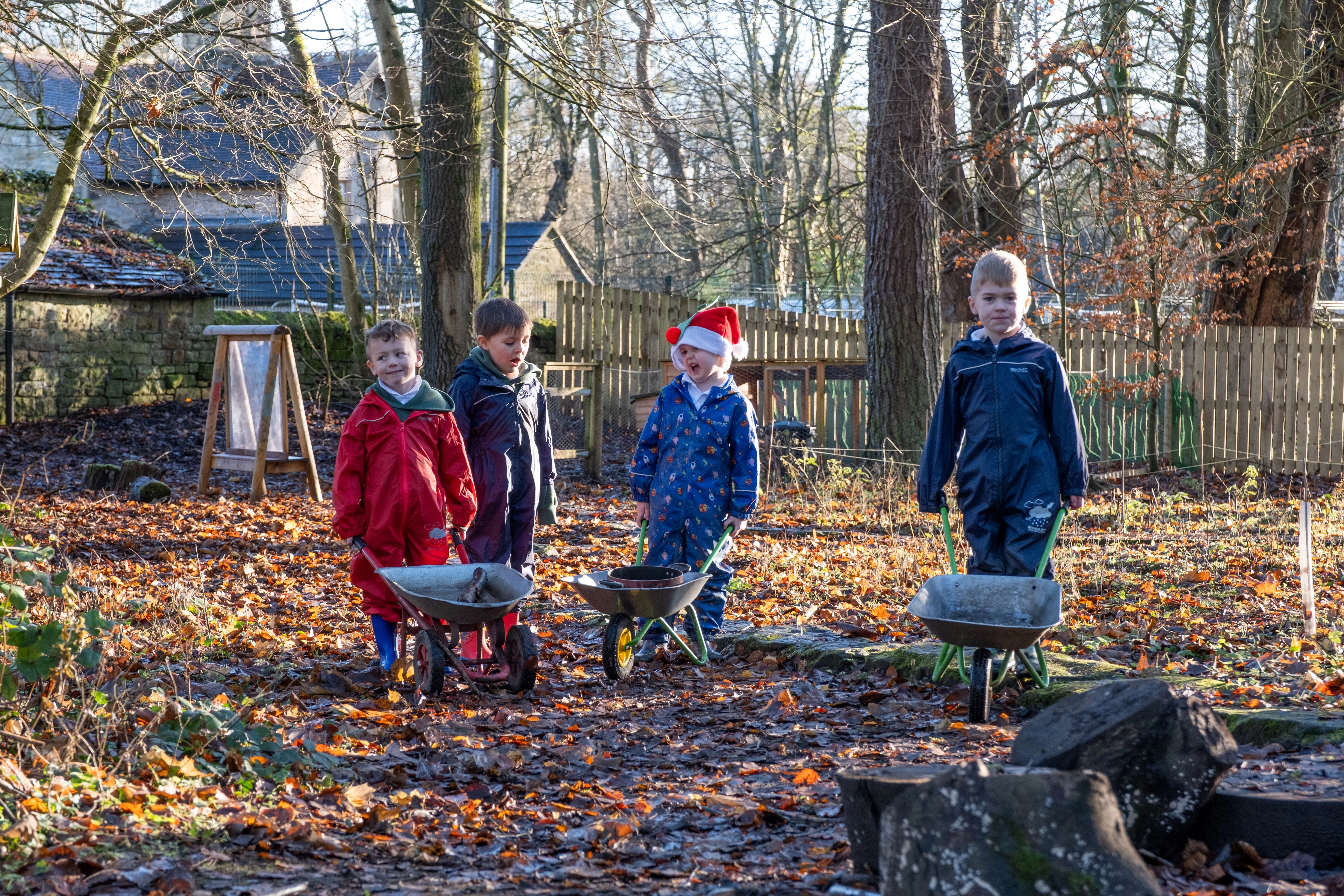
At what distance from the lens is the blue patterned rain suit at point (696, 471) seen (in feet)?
17.8

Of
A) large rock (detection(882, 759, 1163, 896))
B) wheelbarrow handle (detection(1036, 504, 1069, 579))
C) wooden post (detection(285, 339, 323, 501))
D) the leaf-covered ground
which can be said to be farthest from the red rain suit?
wooden post (detection(285, 339, 323, 501))

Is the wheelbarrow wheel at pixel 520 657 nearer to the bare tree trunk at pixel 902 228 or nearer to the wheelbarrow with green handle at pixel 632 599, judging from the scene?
the wheelbarrow with green handle at pixel 632 599

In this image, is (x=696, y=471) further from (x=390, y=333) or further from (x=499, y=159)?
(x=499, y=159)

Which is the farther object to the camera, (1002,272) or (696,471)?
(696,471)

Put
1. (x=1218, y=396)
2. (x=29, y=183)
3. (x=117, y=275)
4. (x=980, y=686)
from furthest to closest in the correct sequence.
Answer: (x=29, y=183) → (x=117, y=275) → (x=1218, y=396) → (x=980, y=686)

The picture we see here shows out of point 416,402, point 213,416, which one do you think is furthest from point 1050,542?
point 213,416

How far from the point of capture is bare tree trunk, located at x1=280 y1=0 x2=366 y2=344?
811cm

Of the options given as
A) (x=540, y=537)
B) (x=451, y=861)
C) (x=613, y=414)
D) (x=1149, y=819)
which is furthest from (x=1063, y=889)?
(x=613, y=414)

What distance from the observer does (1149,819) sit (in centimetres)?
282

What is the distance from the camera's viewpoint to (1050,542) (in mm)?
4512

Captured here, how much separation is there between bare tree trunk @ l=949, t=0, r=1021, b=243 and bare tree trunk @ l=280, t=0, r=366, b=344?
5721 mm

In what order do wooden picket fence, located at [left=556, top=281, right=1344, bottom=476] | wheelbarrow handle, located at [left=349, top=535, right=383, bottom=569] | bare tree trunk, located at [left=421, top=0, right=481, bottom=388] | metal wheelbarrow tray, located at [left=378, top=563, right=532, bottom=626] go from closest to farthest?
1. metal wheelbarrow tray, located at [left=378, top=563, right=532, bottom=626]
2. wheelbarrow handle, located at [left=349, top=535, right=383, bottom=569]
3. bare tree trunk, located at [left=421, top=0, right=481, bottom=388]
4. wooden picket fence, located at [left=556, top=281, right=1344, bottom=476]

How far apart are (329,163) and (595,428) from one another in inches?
150

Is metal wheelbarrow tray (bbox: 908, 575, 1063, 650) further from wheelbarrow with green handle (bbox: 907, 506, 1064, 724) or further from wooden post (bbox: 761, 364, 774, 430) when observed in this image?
wooden post (bbox: 761, 364, 774, 430)
